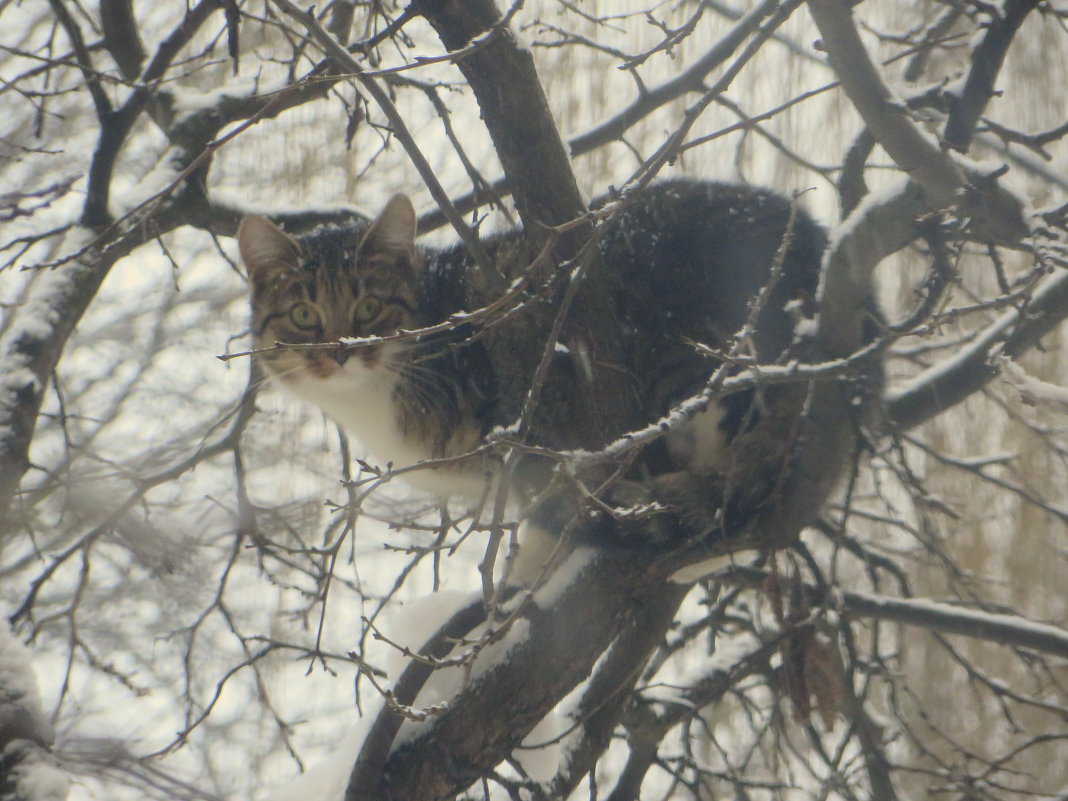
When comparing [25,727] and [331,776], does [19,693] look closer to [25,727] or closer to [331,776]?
[25,727]

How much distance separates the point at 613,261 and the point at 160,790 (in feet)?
5.33

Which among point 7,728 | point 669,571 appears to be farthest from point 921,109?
point 7,728

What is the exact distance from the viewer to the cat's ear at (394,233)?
270 cm

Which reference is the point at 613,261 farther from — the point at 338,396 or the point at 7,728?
the point at 7,728

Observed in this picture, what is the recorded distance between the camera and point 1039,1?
1.58 metres

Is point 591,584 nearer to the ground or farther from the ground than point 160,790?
farther from the ground

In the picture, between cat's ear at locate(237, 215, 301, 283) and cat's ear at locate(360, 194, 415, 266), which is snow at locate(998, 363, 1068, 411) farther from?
cat's ear at locate(237, 215, 301, 283)

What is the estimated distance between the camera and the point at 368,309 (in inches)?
111

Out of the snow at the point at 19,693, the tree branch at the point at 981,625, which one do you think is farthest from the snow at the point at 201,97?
the tree branch at the point at 981,625

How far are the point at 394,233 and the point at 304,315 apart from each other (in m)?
0.36

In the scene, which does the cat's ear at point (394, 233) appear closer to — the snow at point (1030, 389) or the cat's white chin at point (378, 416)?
the cat's white chin at point (378, 416)

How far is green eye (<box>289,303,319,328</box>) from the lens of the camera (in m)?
2.78

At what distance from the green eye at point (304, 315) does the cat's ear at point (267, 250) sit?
0.41 feet

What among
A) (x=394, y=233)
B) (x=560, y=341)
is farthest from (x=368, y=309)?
(x=560, y=341)
